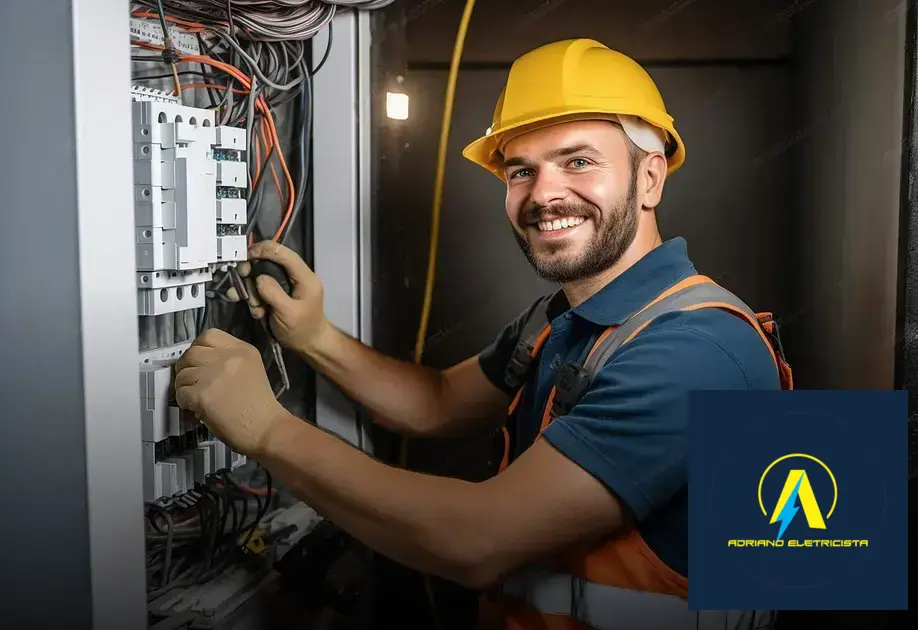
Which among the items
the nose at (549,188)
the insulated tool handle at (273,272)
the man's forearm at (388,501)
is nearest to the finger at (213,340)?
the man's forearm at (388,501)

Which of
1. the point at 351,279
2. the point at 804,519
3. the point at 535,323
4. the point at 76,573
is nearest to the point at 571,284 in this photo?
the point at 535,323

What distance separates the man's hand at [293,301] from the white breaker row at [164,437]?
0.24m

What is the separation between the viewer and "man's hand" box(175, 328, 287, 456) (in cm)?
101

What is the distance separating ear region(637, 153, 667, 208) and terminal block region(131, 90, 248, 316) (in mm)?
639

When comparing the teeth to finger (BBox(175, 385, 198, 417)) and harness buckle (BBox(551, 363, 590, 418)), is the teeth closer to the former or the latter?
harness buckle (BBox(551, 363, 590, 418))

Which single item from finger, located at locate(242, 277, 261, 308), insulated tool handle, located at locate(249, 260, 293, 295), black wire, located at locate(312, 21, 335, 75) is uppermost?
black wire, located at locate(312, 21, 335, 75)

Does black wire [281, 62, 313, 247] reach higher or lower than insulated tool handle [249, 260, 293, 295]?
higher

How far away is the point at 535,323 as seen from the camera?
4.70 ft

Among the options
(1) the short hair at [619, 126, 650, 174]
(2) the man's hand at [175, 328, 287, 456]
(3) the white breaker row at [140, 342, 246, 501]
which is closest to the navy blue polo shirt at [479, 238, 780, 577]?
(1) the short hair at [619, 126, 650, 174]

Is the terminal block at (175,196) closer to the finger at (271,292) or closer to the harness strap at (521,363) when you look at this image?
the finger at (271,292)

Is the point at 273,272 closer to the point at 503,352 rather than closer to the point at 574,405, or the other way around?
the point at 503,352

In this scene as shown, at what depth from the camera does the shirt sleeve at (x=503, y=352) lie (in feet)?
4.83

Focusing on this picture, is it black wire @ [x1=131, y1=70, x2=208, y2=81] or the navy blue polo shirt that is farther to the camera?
black wire @ [x1=131, y1=70, x2=208, y2=81]

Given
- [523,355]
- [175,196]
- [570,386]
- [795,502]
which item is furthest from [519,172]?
[795,502]
